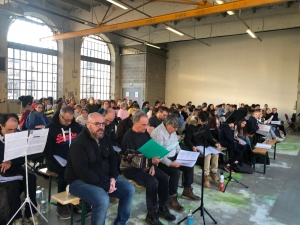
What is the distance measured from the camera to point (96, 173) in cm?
244

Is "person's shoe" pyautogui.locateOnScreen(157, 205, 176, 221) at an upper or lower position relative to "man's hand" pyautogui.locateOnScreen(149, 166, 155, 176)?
lower

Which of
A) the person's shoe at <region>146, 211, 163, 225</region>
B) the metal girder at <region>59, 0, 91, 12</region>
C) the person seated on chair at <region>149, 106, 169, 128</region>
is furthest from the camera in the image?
the metal girder at <region>59, 0, 91, 12</region>

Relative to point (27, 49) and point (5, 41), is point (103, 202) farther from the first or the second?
point (27, 49)

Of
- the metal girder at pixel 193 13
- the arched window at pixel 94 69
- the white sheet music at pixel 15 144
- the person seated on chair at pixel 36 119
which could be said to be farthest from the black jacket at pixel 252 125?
the arched window at pixel 94 69

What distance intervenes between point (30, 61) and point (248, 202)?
37.0 ft

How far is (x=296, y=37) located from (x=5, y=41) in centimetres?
1340

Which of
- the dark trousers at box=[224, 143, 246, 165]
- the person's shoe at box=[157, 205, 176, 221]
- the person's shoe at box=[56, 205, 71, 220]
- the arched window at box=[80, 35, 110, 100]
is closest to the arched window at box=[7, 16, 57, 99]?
the arched window at box=[80, 35, 110, 100]

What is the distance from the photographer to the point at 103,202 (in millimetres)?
2275

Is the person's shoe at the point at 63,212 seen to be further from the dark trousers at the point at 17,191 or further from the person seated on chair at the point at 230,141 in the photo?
the person seated on chair at the point at 230,141

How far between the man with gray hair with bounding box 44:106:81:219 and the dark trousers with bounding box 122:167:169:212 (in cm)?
80

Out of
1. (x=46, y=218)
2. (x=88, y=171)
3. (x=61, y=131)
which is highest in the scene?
(x=61, y=131)

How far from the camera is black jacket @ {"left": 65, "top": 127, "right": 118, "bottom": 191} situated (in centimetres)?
232

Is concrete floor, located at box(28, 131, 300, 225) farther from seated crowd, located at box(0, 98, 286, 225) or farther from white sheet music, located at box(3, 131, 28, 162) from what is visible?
white sheet music, located at box(3, 131, 28, 162)

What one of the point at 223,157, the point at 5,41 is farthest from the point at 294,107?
the point at 5,41
